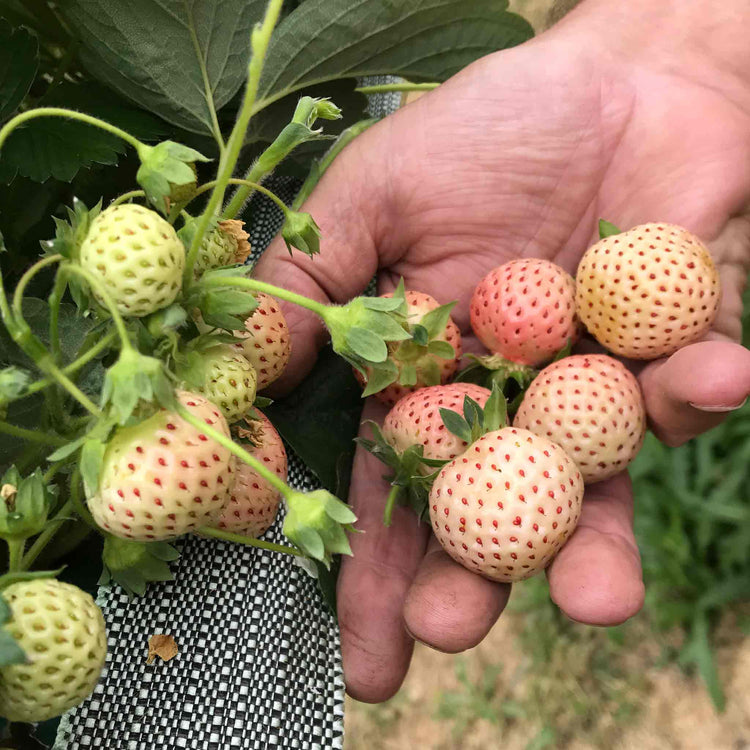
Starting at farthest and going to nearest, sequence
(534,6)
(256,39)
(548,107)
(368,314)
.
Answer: (534,6), (548,107), (368,314), (256,39)

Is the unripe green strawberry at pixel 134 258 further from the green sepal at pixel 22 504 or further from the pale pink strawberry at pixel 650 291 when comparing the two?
the pale pink strawberry at pixel 650 291

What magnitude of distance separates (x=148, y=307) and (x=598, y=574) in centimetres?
40

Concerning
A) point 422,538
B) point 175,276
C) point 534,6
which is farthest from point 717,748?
point 534,6

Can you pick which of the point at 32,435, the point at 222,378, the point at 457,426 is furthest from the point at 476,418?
the point at 32,435

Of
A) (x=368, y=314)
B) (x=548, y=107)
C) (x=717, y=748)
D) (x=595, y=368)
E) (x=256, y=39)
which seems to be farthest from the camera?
(x=717, y=748)

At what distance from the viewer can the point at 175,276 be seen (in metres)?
0.43

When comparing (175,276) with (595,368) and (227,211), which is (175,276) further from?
(595,368)

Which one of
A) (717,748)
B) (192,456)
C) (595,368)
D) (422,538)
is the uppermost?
(192,456)

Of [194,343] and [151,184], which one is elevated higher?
[151,184]

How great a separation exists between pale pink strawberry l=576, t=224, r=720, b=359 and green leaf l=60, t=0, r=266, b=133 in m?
0.37

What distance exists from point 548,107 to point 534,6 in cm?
117

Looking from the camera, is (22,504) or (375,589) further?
(375,589)

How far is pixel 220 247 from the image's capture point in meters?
0.55

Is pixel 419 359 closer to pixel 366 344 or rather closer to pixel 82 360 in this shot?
pixel 366 344
